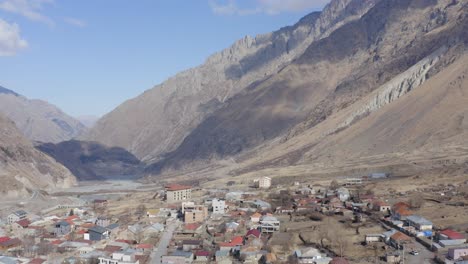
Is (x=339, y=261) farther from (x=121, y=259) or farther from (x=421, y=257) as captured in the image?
(x=121, y=259)

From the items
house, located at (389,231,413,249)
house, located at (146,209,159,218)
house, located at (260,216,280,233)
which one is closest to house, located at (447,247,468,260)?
house, located at (389,231,413,249)

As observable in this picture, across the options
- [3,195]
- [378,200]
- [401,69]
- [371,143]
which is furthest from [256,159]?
[378,200]

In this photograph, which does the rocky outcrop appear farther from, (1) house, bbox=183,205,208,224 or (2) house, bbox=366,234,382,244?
(2) house, bbox=366,234,382,244

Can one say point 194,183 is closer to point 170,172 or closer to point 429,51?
point 170,172

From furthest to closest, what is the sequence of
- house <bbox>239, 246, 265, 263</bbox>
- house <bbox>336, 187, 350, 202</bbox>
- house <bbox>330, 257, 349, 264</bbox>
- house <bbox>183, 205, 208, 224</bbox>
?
house <bbox>336, 187, 350, 202</bbox> < house <bbox>183, 205, 208, 224</bbox> < house <bbox>239, 246, 265, 263</bbox> < house <bbox>330, 257, 349, 264</bbox>

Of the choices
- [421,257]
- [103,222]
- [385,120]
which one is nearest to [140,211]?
[103,222]

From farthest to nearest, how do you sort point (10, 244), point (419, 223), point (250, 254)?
point (10, 244) → point (419, 223) → point (250, 254)
